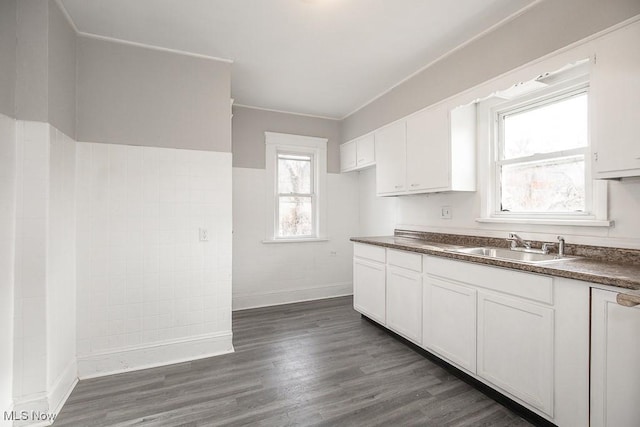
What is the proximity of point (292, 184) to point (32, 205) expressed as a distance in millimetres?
2965

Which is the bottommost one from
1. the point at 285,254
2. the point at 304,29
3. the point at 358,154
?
the point at 285,254

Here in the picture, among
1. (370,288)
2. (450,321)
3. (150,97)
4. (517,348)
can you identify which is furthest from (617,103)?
(150,97)

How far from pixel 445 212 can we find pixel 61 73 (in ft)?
11.3

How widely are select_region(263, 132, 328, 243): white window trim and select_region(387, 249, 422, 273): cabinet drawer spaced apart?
172cm

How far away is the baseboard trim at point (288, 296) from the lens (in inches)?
160

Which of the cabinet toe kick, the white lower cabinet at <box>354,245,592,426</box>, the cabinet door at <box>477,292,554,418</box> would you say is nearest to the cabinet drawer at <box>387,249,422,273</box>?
the white lower cabinet at <box>354,245,592,426</box>

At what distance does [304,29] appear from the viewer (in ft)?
8.10

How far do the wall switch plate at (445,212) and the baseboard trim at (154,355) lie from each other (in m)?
2.43

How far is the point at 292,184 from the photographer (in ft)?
14.8

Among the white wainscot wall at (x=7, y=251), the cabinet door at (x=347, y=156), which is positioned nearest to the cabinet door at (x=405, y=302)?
the cabinet door at (x=347, y=156)

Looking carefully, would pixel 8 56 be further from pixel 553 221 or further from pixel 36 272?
pixel 553 221

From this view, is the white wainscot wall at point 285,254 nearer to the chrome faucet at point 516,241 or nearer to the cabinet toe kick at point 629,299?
the chrome faucet at point 516,241

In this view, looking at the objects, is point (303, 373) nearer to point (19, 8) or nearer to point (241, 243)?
point (241, 243)

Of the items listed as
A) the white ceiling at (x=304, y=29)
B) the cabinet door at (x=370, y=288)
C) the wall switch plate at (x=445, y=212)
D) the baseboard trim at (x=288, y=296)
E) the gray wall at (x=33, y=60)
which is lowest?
the baseboard trim at (x=288, y=296)
